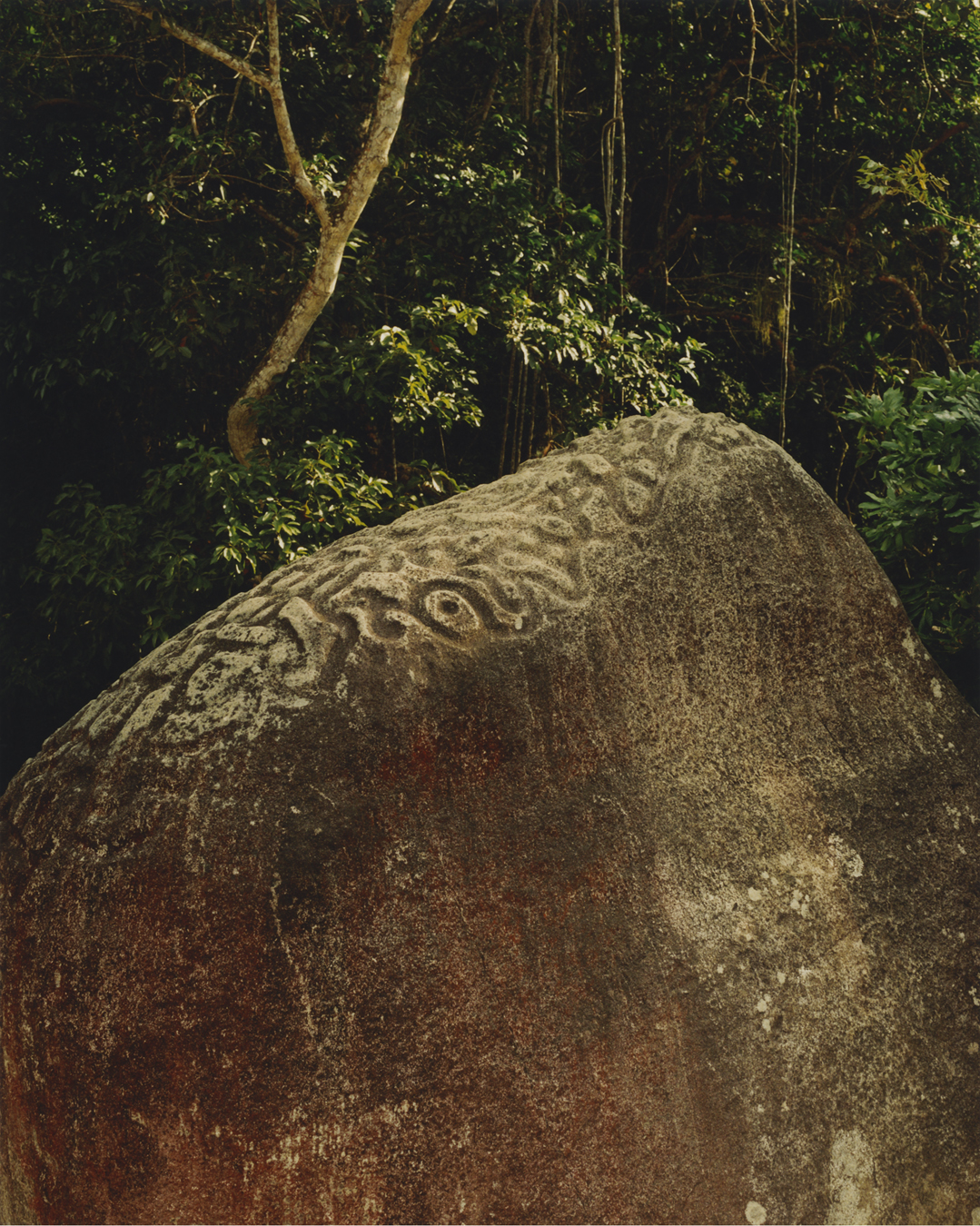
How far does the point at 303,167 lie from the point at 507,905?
348 centimetres

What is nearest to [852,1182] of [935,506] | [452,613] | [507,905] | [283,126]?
[507,905]

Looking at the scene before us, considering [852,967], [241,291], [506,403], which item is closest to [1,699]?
[241,291]

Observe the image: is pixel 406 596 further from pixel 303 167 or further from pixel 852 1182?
pixel 303 167

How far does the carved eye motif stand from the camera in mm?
1887

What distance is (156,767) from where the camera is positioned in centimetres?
175

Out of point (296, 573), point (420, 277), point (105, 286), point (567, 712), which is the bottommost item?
point (567, 712)

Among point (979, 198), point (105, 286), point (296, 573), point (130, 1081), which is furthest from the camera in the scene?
point (979, 198)

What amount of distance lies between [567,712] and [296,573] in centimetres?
63

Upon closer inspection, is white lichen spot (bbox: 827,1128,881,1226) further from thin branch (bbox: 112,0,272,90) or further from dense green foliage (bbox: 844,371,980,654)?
thin branch (bbox: 112,0,272,90)

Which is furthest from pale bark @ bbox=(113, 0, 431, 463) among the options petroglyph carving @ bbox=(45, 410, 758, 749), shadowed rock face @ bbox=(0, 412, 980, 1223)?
shadowed rock face @ bbox=(0, 412, 980, 1223)

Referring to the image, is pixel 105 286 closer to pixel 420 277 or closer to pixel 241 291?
pixel 241 291

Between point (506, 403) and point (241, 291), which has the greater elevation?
point (241, 291)

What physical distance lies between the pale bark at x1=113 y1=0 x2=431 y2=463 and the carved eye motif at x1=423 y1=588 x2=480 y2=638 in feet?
9.13

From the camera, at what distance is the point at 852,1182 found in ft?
6.24
